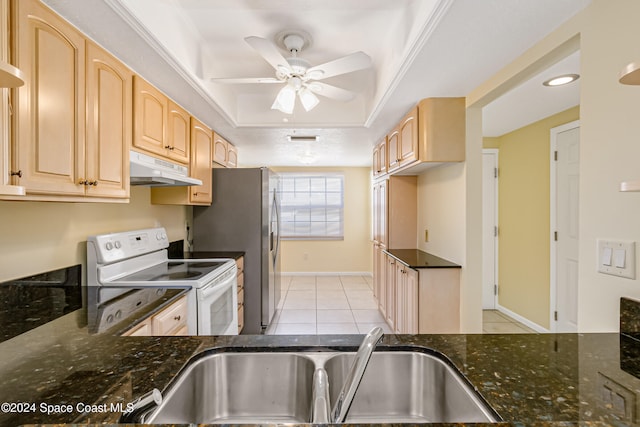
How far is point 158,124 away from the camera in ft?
6.73

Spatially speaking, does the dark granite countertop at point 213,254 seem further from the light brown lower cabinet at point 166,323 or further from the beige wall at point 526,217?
the beige wall at point 526,217

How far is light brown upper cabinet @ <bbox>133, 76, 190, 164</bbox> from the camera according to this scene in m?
1.81

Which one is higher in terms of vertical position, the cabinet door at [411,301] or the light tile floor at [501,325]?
the cabinet door at [411,301]

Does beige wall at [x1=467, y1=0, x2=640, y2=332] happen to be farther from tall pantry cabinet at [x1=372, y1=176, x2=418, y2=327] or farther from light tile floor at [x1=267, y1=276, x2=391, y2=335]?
tall pantry cabinet at [x1=372, y1=176, x2=418, y2=327]

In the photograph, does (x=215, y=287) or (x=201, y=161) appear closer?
(x=215, y=287)

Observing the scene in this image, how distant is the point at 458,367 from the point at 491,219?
3356 mm

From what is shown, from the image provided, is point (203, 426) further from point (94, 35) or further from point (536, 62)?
point (536, 62)

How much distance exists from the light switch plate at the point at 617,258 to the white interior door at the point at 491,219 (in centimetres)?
267

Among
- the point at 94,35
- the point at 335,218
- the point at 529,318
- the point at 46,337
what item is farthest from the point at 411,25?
the point at 335,218

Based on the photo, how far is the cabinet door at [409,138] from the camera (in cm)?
249

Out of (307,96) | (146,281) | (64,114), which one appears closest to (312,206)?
(307,96)

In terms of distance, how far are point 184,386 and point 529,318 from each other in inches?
147

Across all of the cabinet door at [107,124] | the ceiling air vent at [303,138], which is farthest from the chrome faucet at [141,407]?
the ceiling air vent at [303,138]

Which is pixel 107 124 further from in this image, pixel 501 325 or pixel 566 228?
pixel 501 325
